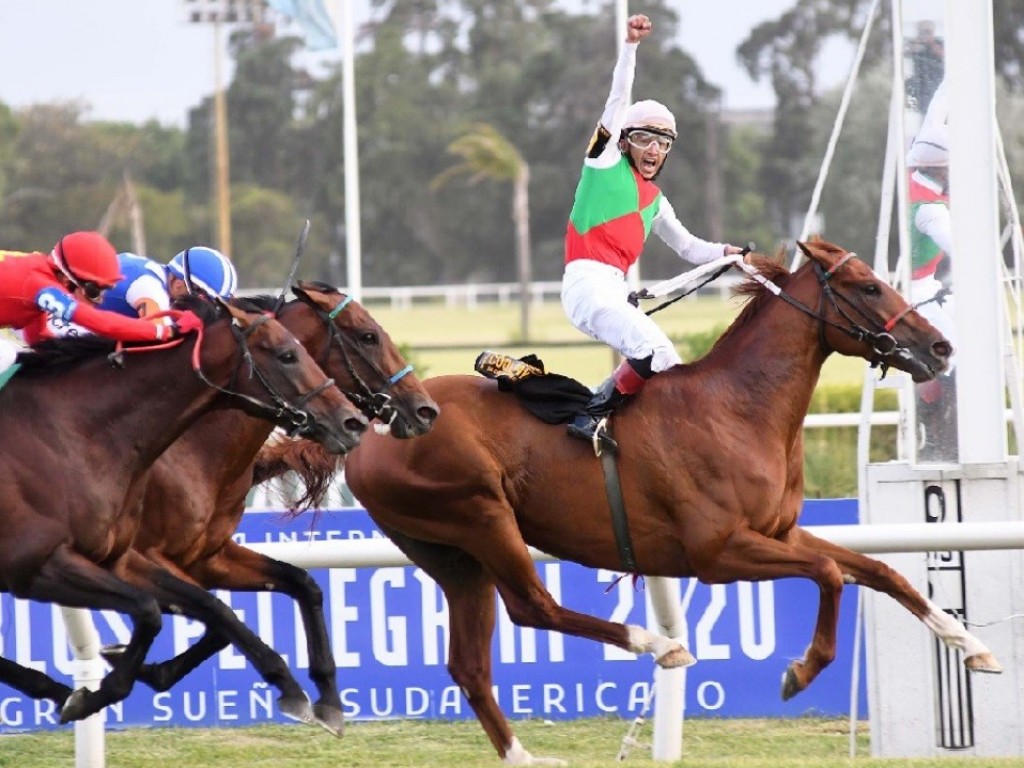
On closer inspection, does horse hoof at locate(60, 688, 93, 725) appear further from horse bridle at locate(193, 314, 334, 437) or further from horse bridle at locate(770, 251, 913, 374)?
horse bridle at locate(770, 251, 913, 374)

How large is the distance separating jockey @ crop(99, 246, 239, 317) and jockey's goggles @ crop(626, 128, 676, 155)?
1455 millimetres

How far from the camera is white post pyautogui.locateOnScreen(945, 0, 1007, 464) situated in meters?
6.34

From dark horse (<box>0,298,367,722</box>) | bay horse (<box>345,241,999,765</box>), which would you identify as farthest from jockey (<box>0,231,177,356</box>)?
bay horse (<box>345,241,999,765</box>)

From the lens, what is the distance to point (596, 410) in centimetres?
573

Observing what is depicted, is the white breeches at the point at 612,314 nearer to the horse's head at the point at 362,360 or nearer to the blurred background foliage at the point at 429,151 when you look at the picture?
the horse's head at the point at 362,360

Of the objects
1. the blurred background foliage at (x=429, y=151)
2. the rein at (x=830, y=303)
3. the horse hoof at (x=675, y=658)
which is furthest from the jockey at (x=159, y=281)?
the blurred background foliage at (x=429, y=151)

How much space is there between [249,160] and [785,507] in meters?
44.2

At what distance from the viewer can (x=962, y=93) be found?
20.9ft

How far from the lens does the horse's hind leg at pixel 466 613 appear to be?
5.95m

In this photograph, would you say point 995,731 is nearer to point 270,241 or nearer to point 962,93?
point 962,93

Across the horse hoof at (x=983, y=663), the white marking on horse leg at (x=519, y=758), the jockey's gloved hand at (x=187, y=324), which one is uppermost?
the jockey's gloved hand at (x=187, y=324)

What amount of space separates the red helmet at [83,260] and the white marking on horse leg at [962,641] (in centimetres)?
275

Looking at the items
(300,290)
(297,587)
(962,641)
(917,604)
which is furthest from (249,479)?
(962,641)

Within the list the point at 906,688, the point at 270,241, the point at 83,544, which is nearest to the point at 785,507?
the point at 906,688
